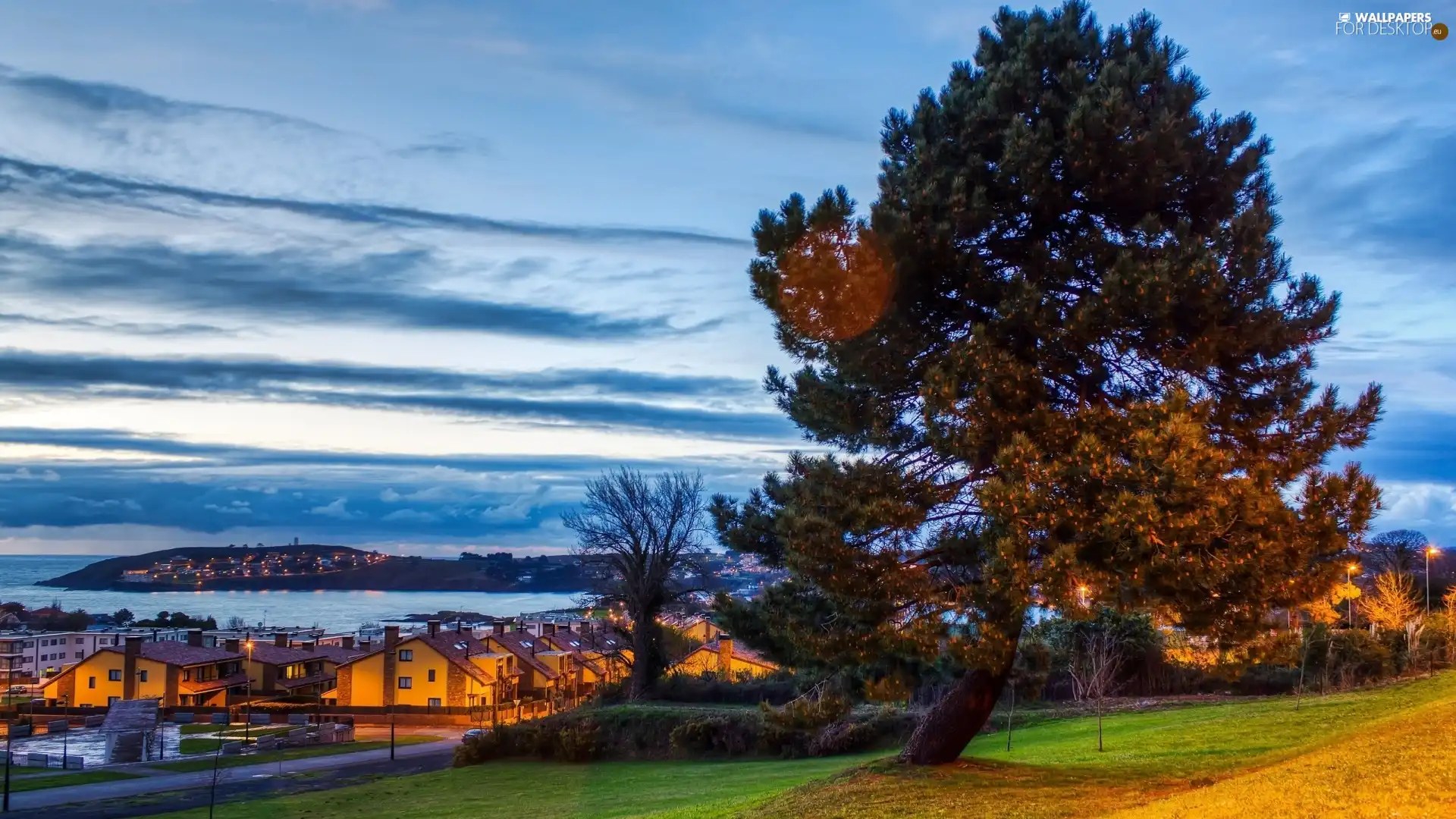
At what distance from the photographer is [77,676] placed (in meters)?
63.9

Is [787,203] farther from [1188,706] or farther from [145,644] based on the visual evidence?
[145,644]

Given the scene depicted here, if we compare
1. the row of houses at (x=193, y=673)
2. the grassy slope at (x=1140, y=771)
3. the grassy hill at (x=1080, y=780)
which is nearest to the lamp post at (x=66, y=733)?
the row of houses at (x=193, y=673)

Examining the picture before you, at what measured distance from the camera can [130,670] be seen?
62.0 metres

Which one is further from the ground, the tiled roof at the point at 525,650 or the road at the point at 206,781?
the tiled roof at the point at 525,650

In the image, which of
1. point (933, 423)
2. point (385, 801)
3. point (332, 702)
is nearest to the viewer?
point (933, 423)

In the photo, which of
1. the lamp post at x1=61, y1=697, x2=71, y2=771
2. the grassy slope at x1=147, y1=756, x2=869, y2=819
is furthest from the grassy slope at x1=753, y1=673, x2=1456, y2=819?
the lamp post at x1=61, y1=697, x2=71, y2=771

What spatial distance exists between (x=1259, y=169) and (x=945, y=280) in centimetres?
408

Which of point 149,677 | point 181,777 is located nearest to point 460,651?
point 149,677

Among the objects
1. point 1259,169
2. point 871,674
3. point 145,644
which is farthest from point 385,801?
point 145,644

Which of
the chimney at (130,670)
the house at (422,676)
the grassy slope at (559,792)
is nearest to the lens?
the grassy slope at (559,792)

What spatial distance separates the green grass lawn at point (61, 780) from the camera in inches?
1357

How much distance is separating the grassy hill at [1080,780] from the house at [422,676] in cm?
2972

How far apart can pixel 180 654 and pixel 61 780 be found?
30.4 m

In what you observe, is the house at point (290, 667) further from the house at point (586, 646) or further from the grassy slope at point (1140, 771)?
the grassy slope at point (1140, 771)
